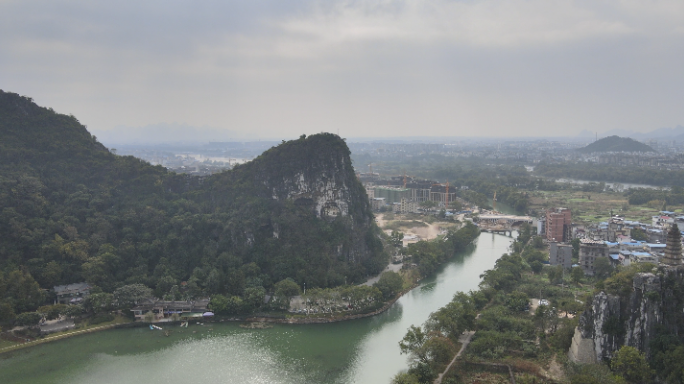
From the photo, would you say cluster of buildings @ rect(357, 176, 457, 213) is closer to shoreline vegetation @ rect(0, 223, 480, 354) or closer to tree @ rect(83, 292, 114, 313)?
shoreline vegetation @ rect(0, 223, 480, 354)

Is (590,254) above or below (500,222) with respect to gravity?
above

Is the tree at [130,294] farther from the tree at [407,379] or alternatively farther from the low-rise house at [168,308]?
the tree at [407,379]

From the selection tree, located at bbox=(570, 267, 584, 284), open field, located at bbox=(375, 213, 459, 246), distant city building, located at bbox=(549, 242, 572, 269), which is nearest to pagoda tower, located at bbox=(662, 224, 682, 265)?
tree, located at bbox=(570, 267, 584, 284)

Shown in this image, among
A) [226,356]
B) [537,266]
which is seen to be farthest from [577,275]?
[226,356]

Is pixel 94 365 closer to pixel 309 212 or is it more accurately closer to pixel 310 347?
pixel 310 347

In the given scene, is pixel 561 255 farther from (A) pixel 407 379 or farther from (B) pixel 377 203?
(B) pixel 377 203

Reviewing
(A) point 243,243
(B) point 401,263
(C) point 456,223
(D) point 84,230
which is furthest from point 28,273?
(C) point 456,223
